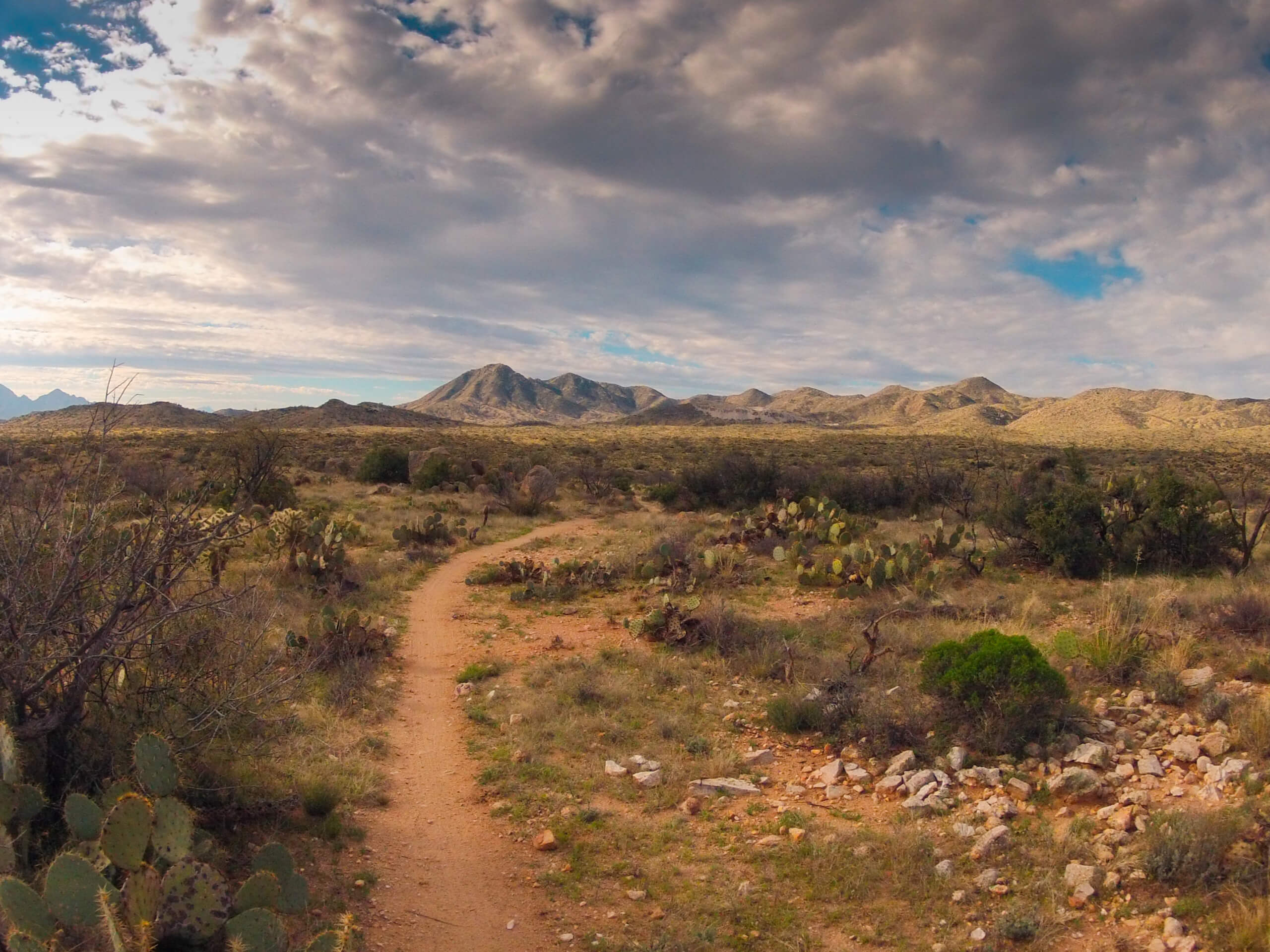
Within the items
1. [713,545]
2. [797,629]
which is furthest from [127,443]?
[797,629]

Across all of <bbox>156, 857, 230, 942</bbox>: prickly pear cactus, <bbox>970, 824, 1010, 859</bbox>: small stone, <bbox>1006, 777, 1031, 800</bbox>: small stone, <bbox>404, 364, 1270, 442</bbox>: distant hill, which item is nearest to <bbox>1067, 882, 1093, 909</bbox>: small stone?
<bbox>970, 824, 1010, 859</bbox>: small stone

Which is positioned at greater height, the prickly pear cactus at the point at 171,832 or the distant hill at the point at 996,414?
the distant hill at the point at 996,414

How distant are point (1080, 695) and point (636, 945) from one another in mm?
5165

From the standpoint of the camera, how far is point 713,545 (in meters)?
16.7

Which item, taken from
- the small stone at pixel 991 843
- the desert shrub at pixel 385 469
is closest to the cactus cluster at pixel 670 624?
the small stone at pixel 991 843

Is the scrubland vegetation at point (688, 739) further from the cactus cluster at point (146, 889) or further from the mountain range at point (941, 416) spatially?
the mountain range at point (941, 416)

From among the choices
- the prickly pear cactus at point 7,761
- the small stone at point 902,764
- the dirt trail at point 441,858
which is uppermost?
the prickly pear cactus at point 7,761

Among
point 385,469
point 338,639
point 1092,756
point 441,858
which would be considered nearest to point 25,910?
point 441,858

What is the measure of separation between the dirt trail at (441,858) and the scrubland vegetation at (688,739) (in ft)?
0.45

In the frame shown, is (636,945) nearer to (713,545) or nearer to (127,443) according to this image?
(713,545)

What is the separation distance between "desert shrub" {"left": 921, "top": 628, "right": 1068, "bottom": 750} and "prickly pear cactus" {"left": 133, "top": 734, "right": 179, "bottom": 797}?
5986 mm

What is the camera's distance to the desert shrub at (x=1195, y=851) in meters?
4.17

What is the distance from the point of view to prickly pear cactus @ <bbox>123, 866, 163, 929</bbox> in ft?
11.1

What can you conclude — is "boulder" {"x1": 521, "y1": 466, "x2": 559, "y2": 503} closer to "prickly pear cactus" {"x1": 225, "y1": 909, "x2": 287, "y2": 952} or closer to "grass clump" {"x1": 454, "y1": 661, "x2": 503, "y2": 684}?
"grass clump" {"x1": 454, "y1": 661, "x2": 503, "y2": 684}
